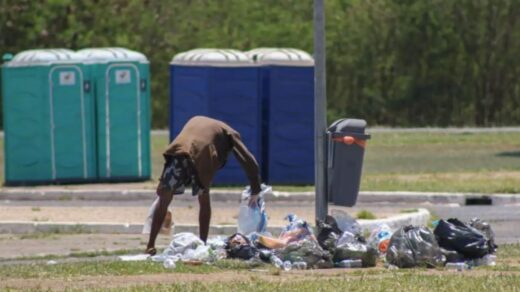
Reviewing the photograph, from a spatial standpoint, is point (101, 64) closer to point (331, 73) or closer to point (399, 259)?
point (399, 259)

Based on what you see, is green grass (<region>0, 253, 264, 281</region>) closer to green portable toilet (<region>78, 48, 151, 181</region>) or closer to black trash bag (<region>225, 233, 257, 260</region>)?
black trash bag (<region>225, 233, 257, 260</region>)

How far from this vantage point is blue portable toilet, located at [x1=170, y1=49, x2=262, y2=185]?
21938 millimetres

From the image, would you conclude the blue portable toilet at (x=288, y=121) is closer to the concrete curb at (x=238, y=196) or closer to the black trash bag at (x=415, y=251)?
the concrete curb at (x=238, y=196)

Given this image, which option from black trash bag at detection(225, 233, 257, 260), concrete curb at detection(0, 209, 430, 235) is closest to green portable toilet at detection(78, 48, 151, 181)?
concrete curb at detection(0, 209, 430, 235)

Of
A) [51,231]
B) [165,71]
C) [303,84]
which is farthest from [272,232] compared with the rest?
[165,71]

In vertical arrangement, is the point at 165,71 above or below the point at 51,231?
below

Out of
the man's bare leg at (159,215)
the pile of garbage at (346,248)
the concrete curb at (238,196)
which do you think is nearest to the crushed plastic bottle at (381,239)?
the pile of garbage at (346,248)

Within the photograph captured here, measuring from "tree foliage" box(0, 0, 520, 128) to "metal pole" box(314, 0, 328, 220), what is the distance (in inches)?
844

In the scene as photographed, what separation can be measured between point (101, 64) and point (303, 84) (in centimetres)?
293

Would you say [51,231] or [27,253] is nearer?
[27,253]

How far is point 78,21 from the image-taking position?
3584cm

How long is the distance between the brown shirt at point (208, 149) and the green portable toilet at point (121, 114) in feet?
26.8

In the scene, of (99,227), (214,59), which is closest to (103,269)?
(99,227)

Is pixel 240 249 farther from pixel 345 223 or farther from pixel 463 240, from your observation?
pixel 463 240
